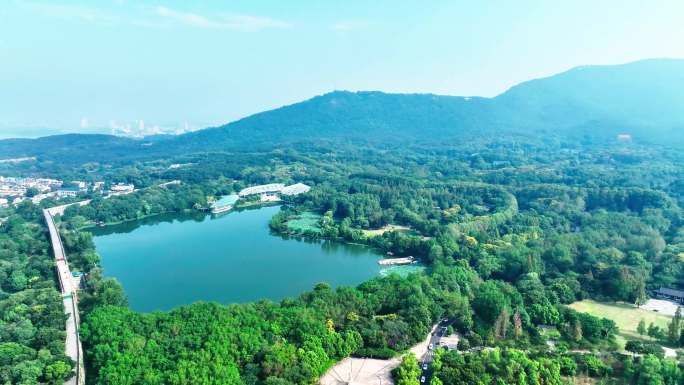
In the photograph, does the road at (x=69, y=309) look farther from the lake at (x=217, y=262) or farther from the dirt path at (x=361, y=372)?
the dirt path at (x=361, y=372)

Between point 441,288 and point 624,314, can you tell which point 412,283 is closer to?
point 441,288

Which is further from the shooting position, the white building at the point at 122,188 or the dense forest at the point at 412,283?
the white building at the point at 122,188

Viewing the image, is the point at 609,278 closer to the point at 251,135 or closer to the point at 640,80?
the point at 251,135

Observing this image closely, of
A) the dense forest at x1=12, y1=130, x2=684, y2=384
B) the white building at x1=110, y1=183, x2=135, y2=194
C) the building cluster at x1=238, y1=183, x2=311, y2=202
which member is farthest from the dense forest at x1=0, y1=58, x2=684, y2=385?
the building cluster at x1=238, y1=183, x2=311, y2=202

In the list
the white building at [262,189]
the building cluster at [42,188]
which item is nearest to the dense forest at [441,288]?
the white building at [262,189]

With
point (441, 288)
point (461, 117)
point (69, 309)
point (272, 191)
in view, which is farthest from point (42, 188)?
point (461, 117)

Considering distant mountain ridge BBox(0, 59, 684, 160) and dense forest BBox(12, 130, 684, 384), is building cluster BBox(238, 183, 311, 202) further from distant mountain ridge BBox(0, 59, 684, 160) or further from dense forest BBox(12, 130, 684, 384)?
distant mountain ridge BBox(0, 59, 684, 160)
